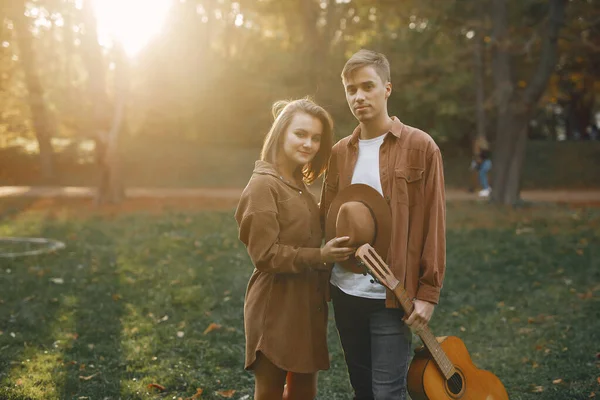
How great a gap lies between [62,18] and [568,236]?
49.8ft

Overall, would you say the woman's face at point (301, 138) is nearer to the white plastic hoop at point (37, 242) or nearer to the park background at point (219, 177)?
the park background at point (219, 177)

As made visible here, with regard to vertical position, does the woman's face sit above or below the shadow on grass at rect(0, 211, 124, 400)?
above

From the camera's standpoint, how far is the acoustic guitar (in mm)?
2904

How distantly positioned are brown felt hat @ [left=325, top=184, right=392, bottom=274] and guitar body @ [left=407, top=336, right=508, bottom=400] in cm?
56

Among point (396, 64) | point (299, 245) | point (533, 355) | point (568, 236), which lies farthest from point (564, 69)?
point (299, 245)

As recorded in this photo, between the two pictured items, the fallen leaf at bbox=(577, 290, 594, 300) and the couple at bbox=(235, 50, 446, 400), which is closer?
the couple at bbox=(235, 50, 446, 400)

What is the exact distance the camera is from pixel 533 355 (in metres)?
5.86

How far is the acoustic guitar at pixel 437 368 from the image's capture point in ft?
9.53

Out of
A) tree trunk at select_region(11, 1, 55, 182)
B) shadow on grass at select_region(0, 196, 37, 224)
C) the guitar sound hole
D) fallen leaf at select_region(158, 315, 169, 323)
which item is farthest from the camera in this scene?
tree trunk at select_region(11, 1, 55, 182)

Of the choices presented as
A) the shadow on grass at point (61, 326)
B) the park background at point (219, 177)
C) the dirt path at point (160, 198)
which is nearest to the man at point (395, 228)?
the park background at point (219, 177)

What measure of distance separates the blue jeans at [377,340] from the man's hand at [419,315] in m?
0.09

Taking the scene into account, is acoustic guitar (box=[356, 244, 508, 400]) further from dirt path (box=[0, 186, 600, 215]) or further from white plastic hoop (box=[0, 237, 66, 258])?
dirt path (box=[0, 186, 600, 215])

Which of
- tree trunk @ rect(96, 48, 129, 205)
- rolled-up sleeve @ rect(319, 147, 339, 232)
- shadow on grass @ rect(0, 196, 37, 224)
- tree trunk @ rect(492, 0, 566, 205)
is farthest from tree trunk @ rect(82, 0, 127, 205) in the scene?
rolled-up sleeve @ rect(319, 147, 339, 232)

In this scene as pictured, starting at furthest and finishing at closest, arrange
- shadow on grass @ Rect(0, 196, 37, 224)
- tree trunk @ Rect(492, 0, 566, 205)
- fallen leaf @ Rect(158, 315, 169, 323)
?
shadow on grass @ Rect(0, 196, 37, 224) < tree trunk @ Rect(492, 0, 566, 205) < fallen leaf @ Rect(158, 315, 169, 323)
